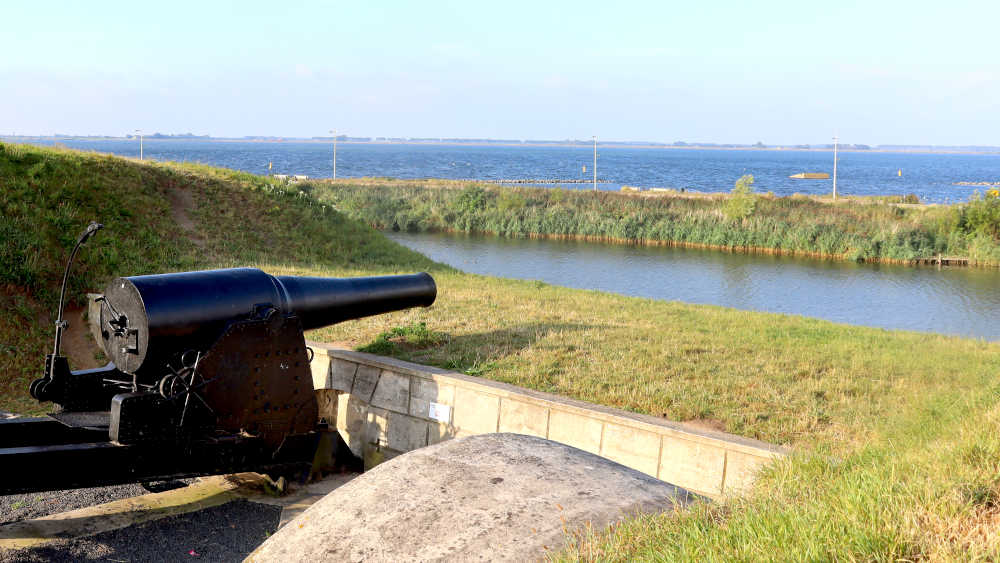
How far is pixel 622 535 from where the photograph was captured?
3184mm

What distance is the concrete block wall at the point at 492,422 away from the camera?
18.0ft

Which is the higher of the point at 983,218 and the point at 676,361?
the point at 983,218

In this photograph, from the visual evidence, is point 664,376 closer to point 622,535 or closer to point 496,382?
point 496,382

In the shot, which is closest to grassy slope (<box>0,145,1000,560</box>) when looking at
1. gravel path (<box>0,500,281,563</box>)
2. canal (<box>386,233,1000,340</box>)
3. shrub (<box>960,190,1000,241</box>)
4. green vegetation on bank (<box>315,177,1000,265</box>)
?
gravel path (<box>0,500,281,563</box>)

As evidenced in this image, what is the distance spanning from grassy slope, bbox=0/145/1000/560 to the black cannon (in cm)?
205

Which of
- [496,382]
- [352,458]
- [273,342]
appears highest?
A: [273,342]

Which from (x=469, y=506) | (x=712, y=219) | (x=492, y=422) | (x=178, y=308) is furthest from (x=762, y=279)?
Result: (x=469, y=506)

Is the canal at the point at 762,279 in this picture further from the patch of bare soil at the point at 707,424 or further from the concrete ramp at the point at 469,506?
the concrete ramp at the point at 469,506

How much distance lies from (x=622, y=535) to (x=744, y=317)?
8.07 metres

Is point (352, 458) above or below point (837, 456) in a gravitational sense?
below

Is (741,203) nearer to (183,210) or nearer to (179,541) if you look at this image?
(183,210)

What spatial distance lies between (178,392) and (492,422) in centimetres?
233

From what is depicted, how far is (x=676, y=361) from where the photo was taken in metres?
7.97

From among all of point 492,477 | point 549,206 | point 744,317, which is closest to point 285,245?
point 744,317
